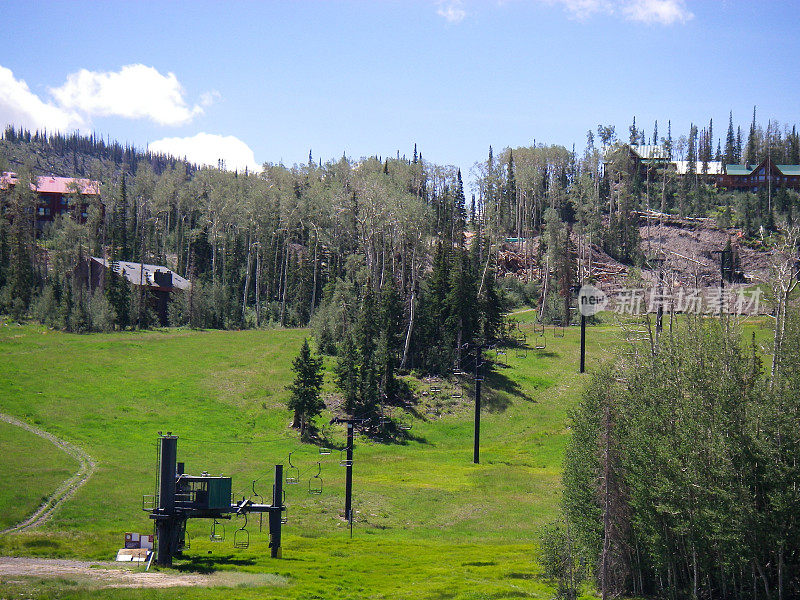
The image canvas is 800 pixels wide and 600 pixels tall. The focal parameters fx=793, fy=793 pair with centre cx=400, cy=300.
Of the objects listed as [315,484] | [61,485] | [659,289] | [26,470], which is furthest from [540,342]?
[26,470]

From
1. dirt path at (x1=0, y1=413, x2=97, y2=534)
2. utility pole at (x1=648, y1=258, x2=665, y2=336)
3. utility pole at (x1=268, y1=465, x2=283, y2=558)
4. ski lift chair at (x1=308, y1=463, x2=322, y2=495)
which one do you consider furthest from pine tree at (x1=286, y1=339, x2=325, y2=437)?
utility pole at (x1=648, y1=258, x2=665, y2=336)

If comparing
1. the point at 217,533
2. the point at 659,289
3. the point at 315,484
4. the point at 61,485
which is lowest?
the point at 217,533

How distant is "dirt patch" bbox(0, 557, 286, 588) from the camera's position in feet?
133

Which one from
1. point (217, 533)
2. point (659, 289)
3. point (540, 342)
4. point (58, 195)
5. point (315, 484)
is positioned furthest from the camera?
point (58, 195)

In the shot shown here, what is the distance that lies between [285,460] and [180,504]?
25.6 meters

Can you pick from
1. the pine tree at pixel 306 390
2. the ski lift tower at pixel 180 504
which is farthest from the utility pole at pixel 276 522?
the pine tree at pixel 306 390

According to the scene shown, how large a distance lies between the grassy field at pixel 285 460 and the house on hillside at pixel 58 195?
5252 cm

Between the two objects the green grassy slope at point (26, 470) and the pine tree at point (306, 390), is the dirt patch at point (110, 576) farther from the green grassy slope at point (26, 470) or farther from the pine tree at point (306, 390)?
the pine tree at point (306, 390)

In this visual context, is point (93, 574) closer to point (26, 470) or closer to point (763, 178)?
point (26, 470)

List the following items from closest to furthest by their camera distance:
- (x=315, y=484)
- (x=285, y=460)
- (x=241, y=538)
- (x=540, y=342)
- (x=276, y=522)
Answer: (x=276, y=522) → (x=241, y=538) → (x=315, y=484) → (x=285, y=460) → (x=540, y=342)

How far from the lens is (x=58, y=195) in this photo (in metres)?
176

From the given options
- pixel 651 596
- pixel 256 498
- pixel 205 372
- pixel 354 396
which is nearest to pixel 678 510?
pixel 651 596

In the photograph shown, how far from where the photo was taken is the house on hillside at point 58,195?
156m

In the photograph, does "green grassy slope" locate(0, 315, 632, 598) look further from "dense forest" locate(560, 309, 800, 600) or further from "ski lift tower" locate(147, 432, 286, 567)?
"dense forest" locate(560, 309, 800, 600)
